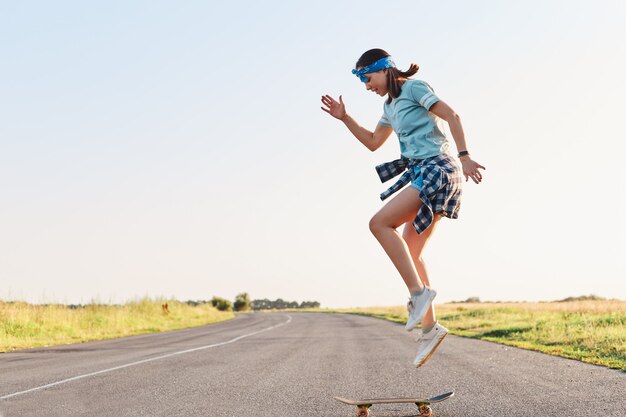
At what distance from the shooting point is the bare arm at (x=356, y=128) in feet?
16.2

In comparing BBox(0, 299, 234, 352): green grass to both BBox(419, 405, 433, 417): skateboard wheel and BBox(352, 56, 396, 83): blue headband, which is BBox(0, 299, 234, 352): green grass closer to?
BBox(419, 405, 433, 417): skateboard wheel

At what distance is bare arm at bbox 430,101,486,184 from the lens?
4035mm

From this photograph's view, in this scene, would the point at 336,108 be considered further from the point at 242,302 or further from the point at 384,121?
the point at 242,302

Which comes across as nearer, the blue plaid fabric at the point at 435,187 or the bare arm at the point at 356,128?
the blue plaid fabric at the point at 435,187

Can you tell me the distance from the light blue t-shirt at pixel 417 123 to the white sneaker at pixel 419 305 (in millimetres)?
969

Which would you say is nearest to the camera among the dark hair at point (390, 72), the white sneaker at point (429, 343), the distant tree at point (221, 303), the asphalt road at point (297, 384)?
the white sneaker at point (429, 343)

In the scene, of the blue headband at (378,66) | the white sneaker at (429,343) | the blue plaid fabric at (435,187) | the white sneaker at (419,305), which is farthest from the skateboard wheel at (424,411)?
the blue headband at (378,66)

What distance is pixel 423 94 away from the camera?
428 centimetres

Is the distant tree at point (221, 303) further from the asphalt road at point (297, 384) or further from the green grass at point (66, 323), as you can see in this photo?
the asphalt road at point (297, 384)

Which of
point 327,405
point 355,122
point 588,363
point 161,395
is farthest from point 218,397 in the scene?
point 588,363

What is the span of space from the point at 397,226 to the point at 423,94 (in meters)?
0.94

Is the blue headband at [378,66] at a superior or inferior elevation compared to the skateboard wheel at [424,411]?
superior

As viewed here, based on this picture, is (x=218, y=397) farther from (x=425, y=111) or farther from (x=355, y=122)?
(x=425, y=111)

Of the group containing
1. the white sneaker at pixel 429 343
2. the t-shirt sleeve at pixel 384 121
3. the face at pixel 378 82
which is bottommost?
the white sneaker at pixel 429 343
